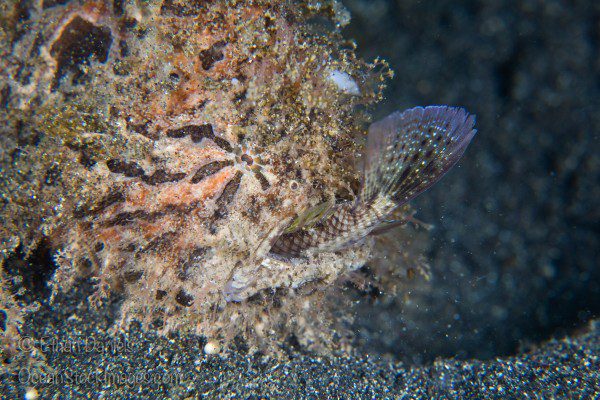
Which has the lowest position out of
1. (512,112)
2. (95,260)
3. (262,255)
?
(95,260)

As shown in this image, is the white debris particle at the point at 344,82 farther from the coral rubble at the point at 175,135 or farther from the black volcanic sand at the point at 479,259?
the black volcanic sand at the point at 479,259

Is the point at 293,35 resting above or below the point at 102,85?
above

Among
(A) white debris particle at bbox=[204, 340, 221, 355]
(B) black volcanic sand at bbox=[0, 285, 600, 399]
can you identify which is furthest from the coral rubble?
(B) black volcanic sand at bbox=[0, 285, 600, 399]

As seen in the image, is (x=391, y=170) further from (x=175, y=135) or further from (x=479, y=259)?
(x=479, y=259)

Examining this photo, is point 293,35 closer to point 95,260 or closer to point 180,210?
point 180,210

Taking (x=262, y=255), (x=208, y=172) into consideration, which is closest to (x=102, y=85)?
(x=208, y=172)

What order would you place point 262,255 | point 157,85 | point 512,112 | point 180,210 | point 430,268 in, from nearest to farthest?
point 157,85, point 180,210, point 262,255, point 512,112, point 430,268

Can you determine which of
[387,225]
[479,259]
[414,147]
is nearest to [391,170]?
[414,147]
